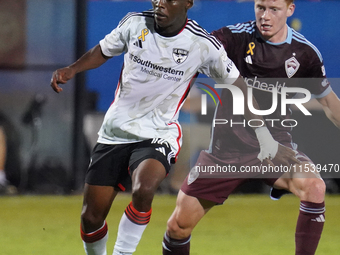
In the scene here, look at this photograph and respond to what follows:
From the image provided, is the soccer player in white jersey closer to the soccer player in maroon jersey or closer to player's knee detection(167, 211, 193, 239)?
the soccer player in maroon jersey

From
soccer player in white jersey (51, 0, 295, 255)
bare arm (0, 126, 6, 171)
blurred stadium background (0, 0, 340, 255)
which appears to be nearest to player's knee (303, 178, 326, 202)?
soccer player in white jersey (51, 0, 295, 255)

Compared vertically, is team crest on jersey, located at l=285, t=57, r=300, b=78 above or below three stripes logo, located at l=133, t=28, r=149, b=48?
below

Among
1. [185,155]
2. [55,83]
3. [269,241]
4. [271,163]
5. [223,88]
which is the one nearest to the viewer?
[55,83]

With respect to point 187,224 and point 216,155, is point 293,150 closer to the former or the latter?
point 216,155

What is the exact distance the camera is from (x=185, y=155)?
8734mm

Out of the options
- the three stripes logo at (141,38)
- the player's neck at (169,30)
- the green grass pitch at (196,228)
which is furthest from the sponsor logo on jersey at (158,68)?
the green grass pitch at (196,228)

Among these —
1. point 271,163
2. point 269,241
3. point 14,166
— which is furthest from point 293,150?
point 14,166

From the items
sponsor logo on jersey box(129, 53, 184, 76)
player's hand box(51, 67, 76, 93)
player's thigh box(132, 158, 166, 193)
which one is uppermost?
sponsor logo on jersey box(129, 53, 184, 76)

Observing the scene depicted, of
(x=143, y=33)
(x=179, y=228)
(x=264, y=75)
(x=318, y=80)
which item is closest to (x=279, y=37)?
(x=264, y=75)

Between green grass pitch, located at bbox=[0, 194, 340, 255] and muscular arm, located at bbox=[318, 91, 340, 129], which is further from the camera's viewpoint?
green grass pitch, located at bbox=[0, 194, 340, 255]

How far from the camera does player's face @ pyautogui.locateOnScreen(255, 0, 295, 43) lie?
4.39 meters

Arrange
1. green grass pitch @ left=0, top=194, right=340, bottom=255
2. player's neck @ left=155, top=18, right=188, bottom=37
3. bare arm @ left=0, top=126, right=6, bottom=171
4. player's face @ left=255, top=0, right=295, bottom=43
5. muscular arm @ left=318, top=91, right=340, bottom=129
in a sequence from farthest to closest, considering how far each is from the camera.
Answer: bare arm @ left=0, top=126, right=6, bottom=171 < green grass pitch @ left=0, top=194, right=340, bottom=255 < muscular arm @ left=318, top=91, right=340, bottom=129 < player's face @ left=255, top=0, right=295, bottom=43 < player's neck @ left=155, top=18, right=188, bottom=37

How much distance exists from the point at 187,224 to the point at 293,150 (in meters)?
0.95

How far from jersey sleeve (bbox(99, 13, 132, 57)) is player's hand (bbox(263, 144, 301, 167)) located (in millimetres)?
1321
